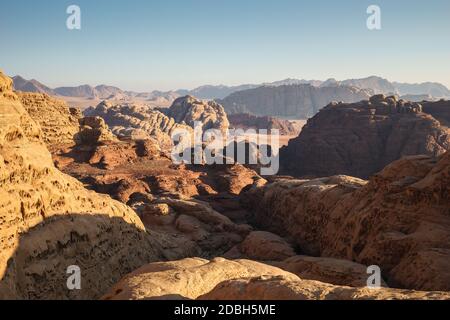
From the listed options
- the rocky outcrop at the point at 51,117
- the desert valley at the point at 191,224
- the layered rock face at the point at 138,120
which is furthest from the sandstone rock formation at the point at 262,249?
the layered rock face at the point at 138,120

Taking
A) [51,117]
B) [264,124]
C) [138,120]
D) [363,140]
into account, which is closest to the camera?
[51,117]

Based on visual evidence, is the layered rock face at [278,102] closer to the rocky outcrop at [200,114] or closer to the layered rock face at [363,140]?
the rocky outcrop at [200,114]

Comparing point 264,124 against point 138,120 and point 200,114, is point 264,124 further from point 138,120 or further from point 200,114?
point 138,120

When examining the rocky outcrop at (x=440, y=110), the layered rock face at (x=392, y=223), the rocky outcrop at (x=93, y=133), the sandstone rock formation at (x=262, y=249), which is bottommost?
the sandstone rock formation at (x=262, y=249)

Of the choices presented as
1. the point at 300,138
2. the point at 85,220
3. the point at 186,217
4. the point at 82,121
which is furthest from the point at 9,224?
Answer: the point at 300,138

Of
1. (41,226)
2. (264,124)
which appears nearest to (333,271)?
(41,226)
